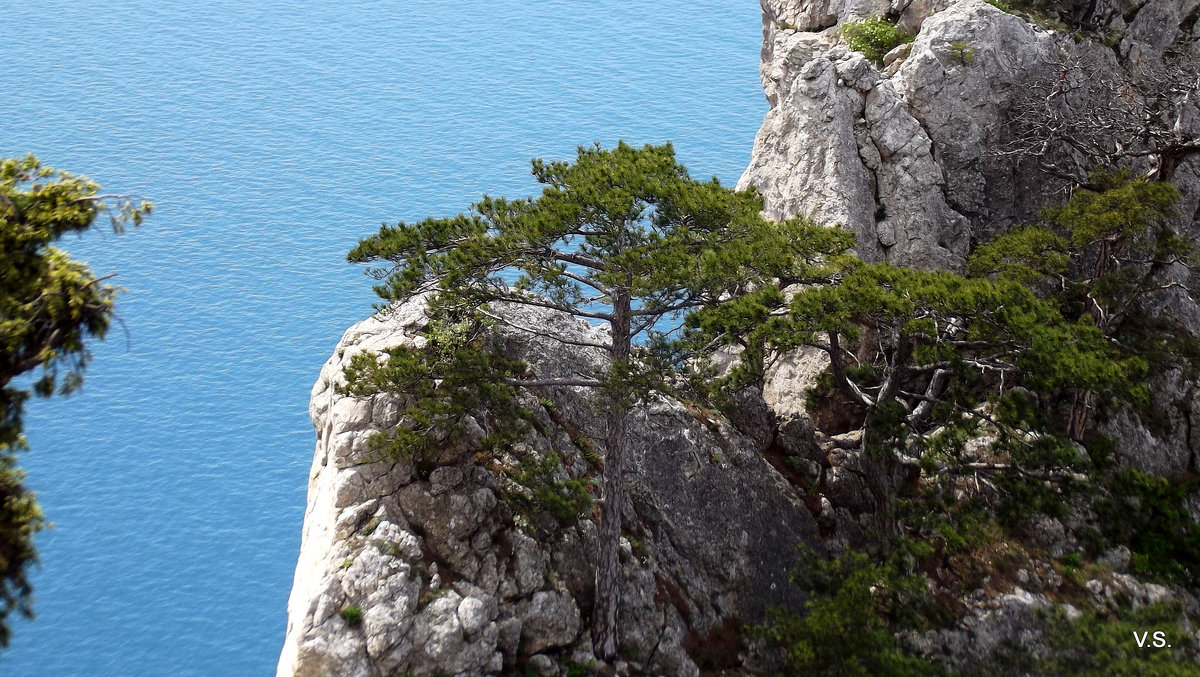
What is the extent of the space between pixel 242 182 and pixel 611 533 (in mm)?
26263

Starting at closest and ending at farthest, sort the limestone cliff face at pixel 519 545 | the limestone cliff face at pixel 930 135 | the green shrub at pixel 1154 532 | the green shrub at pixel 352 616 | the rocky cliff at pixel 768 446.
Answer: the green shrub at pixel 352 616 < the limestone cliff face at pixel 519 545 < the rocky cliff at pixel 768 446 < the green shrub at pixel 1154 532 < the limestone cliff face at pixel 930 135

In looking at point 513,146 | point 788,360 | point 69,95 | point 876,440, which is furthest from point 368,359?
point 69,95

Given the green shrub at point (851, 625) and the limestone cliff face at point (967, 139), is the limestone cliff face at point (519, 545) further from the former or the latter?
the limestone cliff face at point (967, 139)

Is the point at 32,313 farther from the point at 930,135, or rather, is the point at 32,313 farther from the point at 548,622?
the point at 930,135

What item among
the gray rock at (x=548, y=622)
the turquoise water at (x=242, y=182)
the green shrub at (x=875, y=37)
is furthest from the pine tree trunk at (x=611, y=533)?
the green shrub at (x=875, y=37)

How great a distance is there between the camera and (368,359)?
1402cm

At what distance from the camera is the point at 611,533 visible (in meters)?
14.6

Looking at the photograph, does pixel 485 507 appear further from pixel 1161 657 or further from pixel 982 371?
pixel 1161 657

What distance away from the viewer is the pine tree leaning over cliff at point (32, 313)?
9391 millimetres

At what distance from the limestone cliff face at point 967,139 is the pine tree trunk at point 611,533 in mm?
7207

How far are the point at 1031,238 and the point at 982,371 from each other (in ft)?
11.4

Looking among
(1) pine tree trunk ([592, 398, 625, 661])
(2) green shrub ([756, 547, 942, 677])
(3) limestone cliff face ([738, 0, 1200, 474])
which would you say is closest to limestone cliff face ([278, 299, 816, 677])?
(1) pine tree trunk ([592, 398, 625, 661])

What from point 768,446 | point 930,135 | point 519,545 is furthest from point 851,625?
point 930,135

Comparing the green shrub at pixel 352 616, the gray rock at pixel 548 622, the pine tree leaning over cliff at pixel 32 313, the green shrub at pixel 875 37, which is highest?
the green shrub at pixel 875 37
